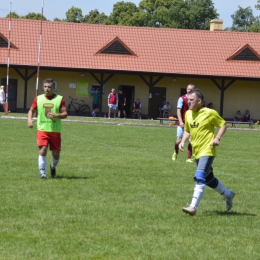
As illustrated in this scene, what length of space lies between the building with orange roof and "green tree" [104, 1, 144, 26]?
4420 centimetres

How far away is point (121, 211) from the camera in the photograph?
934 cm

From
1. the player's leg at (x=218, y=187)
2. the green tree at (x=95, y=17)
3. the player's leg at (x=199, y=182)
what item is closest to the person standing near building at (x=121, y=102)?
the player's leg at (x=218, y=187)

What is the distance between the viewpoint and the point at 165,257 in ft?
22.2

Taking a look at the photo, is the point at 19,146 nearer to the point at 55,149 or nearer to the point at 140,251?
the point at 55,149

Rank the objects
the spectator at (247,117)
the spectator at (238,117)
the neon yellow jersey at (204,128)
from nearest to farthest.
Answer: the neon yellow jersey at (204,128) → the spectator at (247,117) → the spectator at (238,117)

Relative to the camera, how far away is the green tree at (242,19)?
112m

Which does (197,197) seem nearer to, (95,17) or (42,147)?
(42,147)

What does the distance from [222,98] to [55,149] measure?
3753cm

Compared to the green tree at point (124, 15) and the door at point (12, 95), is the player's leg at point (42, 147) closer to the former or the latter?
the door at point (12, 95)

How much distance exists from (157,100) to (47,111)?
37.0 m

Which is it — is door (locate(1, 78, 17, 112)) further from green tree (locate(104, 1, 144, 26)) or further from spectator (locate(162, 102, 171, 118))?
green tree (locate(104, 1, 144, 26))

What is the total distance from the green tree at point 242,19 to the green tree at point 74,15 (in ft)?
80.1

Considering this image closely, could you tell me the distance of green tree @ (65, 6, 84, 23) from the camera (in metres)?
112

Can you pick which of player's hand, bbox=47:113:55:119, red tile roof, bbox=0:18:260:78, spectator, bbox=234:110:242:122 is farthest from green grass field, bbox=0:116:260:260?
spectator, bbox=234:110:242:122
